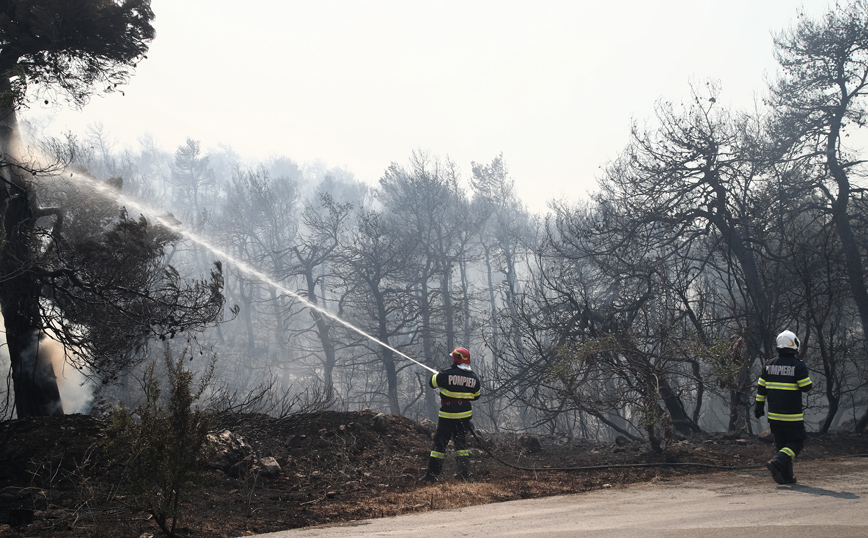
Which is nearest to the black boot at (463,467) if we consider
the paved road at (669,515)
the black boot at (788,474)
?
the paved road at (669,515)

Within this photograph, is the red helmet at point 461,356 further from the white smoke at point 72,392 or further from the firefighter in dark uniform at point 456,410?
the white smoke at point 72,392

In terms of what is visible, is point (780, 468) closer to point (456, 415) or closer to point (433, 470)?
point (456, 415)

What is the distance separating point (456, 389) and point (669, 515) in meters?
3.48

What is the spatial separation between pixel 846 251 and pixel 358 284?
1850 centimetres

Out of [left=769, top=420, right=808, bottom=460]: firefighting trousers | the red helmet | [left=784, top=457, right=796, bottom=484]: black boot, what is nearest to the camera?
[left=784, top=457, right=796, bottom=484]: black boot

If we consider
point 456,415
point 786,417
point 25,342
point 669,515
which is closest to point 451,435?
point 456,415

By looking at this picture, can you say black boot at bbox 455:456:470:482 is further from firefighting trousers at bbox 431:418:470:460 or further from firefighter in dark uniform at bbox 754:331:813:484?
firefighter in dark uniform at bbox 754:331:813:484

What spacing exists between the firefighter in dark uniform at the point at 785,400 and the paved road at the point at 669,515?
352 mm

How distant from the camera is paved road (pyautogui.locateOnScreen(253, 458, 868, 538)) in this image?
437 centimetres

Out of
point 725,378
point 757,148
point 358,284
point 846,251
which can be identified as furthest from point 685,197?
point 358,284

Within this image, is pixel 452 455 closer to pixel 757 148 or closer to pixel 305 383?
pixel 757 148

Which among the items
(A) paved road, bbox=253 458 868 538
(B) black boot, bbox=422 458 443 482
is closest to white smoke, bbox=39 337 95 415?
(B) black boot, bbox=422 458 443 482

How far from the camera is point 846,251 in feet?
48.6

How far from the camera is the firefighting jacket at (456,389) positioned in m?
7.96
